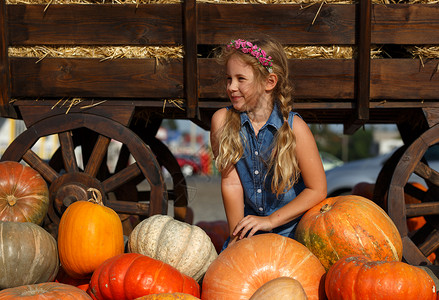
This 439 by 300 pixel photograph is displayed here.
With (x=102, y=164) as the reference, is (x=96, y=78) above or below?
above

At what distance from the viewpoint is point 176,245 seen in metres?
2.71

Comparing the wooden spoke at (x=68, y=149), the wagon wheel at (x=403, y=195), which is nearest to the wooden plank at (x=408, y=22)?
the wagon wheel at (x=403, y=195)

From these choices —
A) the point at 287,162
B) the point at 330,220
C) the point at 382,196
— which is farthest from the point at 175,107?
the point at 382,196

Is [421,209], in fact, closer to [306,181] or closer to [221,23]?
[306,181]

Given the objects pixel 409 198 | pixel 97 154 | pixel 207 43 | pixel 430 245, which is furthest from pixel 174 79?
pixel 409 198

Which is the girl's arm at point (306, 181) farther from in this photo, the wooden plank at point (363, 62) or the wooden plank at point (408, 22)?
the wooden plank at point (408, 22)

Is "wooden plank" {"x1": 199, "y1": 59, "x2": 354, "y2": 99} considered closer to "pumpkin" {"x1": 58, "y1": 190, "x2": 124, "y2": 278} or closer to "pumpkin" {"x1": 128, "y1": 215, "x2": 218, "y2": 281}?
"pumpkin" {"x1": 128, "y1": 215, "x2": 218, "y2": 281}

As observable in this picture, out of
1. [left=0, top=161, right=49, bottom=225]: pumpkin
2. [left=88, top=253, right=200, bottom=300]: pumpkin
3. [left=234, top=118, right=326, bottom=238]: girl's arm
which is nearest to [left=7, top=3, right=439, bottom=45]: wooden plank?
[left=234, top=118, right=326, bottom=238]: girl's arm

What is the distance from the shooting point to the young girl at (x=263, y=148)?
9.14 feet

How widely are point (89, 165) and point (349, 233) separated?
1.98 metres

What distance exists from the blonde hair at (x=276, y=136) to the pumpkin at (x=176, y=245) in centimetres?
46

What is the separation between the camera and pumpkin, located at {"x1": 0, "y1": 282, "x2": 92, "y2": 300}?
7.04ft

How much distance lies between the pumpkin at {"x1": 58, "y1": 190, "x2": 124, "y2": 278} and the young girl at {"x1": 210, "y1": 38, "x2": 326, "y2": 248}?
0.74m

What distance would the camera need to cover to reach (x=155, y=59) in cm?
333
